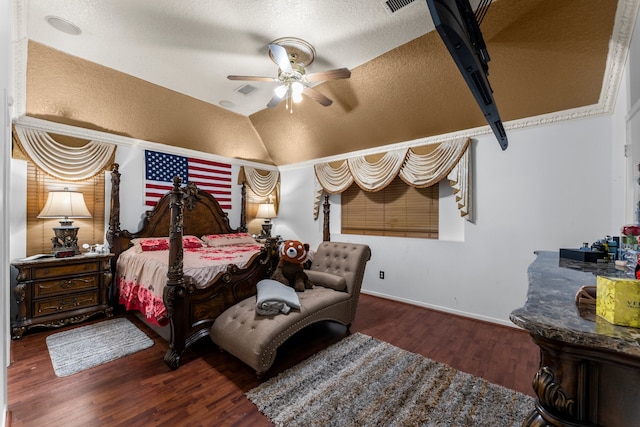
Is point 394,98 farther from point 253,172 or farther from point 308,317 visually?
point 253,172

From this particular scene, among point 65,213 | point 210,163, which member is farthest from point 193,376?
point 210,163

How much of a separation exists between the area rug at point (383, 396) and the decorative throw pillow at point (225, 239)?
8.93 ft

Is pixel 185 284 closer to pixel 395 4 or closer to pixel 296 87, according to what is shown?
pixel 296 87

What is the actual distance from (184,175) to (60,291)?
7.51 ft

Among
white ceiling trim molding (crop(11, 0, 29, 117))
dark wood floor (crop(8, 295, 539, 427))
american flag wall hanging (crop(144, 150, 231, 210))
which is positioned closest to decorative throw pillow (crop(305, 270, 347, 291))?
dark wood floor (crop(8, 295, 539, 427))

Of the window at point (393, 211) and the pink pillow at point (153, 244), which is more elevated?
the window at point (393, 211)

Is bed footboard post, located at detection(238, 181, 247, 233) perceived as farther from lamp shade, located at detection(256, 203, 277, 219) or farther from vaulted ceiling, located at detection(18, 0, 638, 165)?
vaulted ceiling, located at detection(18, 0, 638, 165)

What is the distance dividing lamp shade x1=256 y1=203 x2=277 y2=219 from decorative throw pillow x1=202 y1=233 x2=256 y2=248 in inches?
26.8

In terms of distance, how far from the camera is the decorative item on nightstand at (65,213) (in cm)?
303

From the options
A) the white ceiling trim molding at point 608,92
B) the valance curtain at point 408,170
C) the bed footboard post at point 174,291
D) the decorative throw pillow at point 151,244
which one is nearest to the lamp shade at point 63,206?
the decorative throw pillow at point 151,244

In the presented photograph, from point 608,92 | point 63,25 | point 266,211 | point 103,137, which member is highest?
point 63,25

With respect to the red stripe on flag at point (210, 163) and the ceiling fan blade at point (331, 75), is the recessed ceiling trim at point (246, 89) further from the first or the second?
the red stripe on flag at point (210, 163)

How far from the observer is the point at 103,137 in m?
3.79

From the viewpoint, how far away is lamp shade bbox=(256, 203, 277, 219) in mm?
5457
